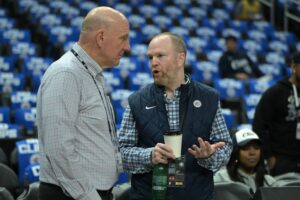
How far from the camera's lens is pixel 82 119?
2.87 m

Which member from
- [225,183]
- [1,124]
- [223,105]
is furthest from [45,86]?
[223,105]

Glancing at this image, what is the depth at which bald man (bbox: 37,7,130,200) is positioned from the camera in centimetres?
277

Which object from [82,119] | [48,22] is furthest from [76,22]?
[82,119]

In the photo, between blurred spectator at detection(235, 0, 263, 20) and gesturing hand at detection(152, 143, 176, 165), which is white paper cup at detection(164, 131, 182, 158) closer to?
gesturing hand at detection(152, 143, 176, 165)

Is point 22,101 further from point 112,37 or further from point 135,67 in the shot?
point 112,37

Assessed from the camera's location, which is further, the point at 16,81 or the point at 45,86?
the point at 16,81

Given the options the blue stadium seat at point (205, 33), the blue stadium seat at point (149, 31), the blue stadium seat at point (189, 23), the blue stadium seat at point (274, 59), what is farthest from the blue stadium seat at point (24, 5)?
the blue stadium seat at point (274, 59)

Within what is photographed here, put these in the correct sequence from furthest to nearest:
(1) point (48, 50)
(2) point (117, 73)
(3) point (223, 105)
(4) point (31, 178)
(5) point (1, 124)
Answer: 1. (1) point (48, 50)
2. (2) point (117, 73)
3. (3) point (223, 105)
4. (5) point (1, 124)
5. (4) point (31, 178)

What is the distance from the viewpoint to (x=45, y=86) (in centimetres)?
285

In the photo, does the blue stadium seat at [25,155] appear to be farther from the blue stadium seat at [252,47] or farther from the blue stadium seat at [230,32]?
the blue stadium seat at [230,32]

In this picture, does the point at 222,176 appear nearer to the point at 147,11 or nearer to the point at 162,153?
the point at 162,153

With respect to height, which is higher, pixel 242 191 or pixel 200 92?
pixel 200 92

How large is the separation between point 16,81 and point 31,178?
13.3 ft

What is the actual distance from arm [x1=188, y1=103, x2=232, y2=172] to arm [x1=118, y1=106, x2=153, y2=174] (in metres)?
0.24
